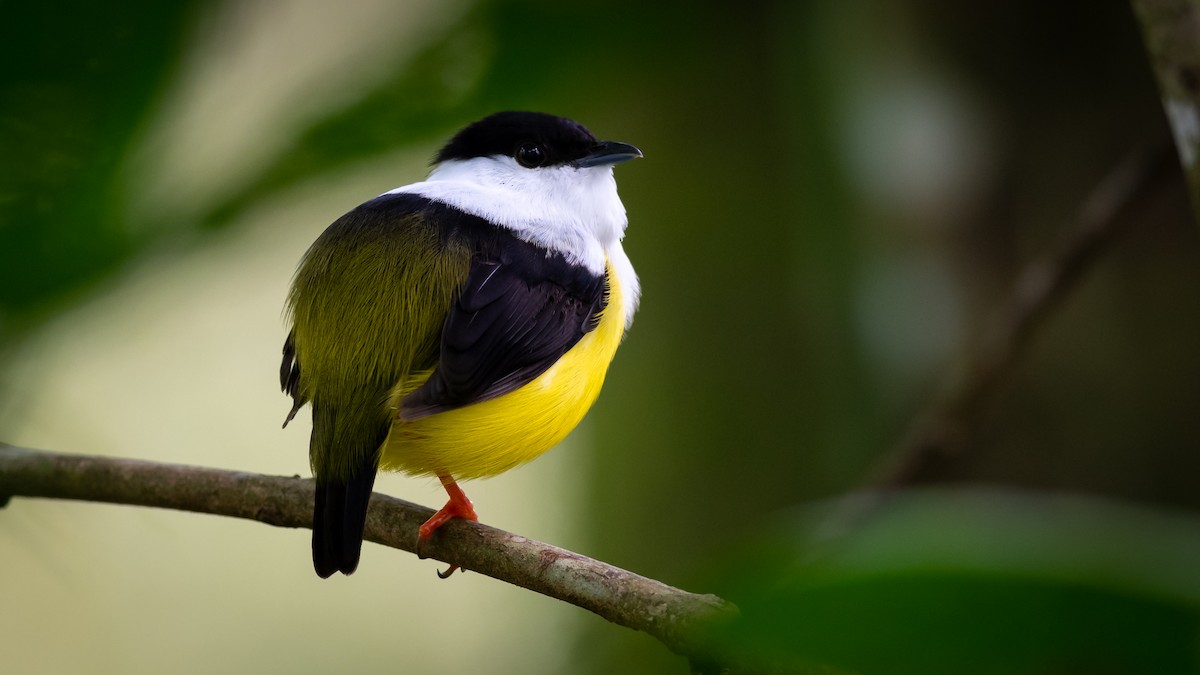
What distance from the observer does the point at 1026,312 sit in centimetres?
264

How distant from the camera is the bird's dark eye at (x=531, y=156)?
2.89 meters

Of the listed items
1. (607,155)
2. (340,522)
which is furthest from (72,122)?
(607,155)

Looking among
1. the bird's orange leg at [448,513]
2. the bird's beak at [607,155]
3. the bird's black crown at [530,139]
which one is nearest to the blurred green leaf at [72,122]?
the bird's orange leg at [448,513]

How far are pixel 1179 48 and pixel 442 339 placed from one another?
135cm

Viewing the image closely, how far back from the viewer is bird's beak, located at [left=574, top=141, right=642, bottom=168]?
2.68 metres

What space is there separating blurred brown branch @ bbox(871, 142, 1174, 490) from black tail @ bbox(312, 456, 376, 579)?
57.5 inches

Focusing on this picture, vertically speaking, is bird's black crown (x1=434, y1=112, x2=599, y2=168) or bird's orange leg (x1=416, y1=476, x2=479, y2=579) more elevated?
bird's black crown (x1=434, y1=112, x2=599, y2=168)

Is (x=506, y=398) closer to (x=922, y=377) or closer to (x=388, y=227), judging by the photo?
(x=388, y=227)

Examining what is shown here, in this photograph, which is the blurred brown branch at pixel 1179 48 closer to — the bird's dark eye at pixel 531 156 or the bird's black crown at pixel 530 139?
the bird's black crown at pixel 530 139

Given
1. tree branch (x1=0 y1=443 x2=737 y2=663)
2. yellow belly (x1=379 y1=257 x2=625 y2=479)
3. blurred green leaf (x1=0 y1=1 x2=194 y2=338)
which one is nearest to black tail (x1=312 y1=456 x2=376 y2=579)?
yellow belly (x1=379 y1=257 x2=625 y2=479)

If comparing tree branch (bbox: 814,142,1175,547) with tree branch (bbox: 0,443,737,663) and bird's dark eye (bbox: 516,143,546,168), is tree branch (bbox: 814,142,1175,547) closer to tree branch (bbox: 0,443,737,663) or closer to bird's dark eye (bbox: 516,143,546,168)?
tree branch (bbox: 0,443,737,663)

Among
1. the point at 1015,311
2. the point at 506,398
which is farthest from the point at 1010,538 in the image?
the point at 1015,311

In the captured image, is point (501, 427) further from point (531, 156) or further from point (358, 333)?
point (531, 156)

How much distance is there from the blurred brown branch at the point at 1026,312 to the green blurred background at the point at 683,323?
123 mm
